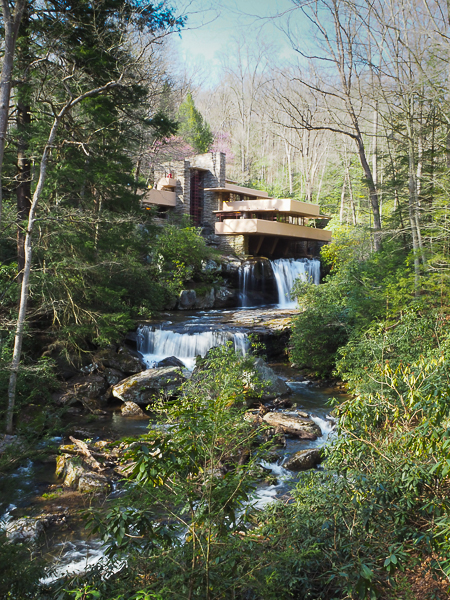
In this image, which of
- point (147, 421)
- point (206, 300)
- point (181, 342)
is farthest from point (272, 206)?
point (147, 421)

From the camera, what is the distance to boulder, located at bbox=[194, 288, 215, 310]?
19.6 metres

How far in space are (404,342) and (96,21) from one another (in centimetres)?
950

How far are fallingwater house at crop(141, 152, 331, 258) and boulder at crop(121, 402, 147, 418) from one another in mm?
15131

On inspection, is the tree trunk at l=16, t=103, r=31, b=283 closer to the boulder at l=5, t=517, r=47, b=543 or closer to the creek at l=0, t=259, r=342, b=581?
the creek at l=0, t=259, r=342, b=581

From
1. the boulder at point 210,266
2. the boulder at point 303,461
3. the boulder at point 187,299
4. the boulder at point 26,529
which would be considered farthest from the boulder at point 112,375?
the boulder at point 210,266

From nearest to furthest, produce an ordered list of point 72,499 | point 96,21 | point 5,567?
point 5,567, point 72,499, point 96,21

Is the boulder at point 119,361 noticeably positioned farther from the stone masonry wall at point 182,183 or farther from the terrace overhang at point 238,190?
the terrace overhang at point 238,190

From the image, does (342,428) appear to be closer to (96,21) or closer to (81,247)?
(81,247)

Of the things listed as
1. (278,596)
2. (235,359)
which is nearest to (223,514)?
(278,596)

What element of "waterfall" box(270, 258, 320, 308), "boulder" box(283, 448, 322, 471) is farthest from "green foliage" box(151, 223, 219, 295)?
"boulder" box(283, 448, 322, 471)

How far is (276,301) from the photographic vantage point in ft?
71.8

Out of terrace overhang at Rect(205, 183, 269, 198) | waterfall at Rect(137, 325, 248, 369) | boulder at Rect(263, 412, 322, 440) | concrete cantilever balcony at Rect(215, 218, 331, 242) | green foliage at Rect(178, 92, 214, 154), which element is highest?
green foliage at Rect(178, 92, 214, 154)

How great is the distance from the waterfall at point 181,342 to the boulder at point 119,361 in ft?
2.87

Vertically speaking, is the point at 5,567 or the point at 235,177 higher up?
the point at 235,177
